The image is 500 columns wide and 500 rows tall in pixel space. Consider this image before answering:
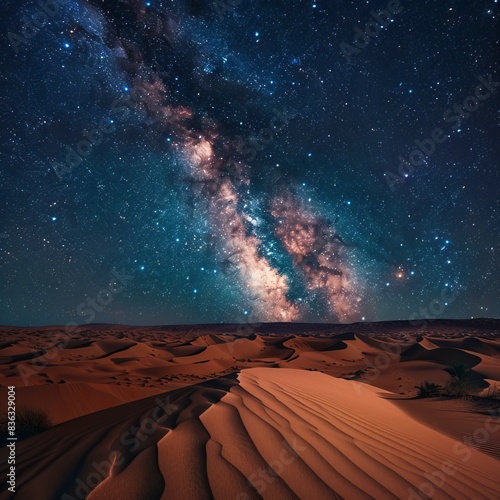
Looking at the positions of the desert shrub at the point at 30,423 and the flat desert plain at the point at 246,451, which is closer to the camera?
the flat desert plain at the point at 246,451

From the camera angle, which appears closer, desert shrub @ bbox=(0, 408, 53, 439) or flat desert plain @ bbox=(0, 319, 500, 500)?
flat desert plain @ bbox=(0, 319, 500, 500)

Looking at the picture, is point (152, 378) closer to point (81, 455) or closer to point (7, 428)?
point (7, 428)

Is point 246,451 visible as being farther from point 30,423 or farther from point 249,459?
point 30,423

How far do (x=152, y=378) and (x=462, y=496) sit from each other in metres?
9.09

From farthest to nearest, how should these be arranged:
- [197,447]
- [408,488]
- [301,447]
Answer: [301,447]
[197,447]
[408,488]

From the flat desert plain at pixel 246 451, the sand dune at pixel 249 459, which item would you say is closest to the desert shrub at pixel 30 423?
the flat desert plain at pixel 246 451

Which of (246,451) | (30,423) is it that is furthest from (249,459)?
(30,423)

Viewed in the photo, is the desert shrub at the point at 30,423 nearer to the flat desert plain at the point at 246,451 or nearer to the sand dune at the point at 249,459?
the flat desert plain at the point at 246,451

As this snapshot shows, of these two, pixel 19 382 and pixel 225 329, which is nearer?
pixel 19 382

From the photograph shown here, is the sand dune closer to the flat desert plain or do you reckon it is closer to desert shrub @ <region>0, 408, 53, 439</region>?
the flat desert plain

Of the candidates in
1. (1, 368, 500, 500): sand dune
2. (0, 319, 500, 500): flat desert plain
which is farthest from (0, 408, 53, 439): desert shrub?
(1, 368, 500, 500): sand dune

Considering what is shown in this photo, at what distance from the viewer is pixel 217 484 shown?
5.36 feet

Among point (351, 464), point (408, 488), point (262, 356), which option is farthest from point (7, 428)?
point (262, 356)

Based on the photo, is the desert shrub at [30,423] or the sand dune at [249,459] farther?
the desert shrub at [30,423]
